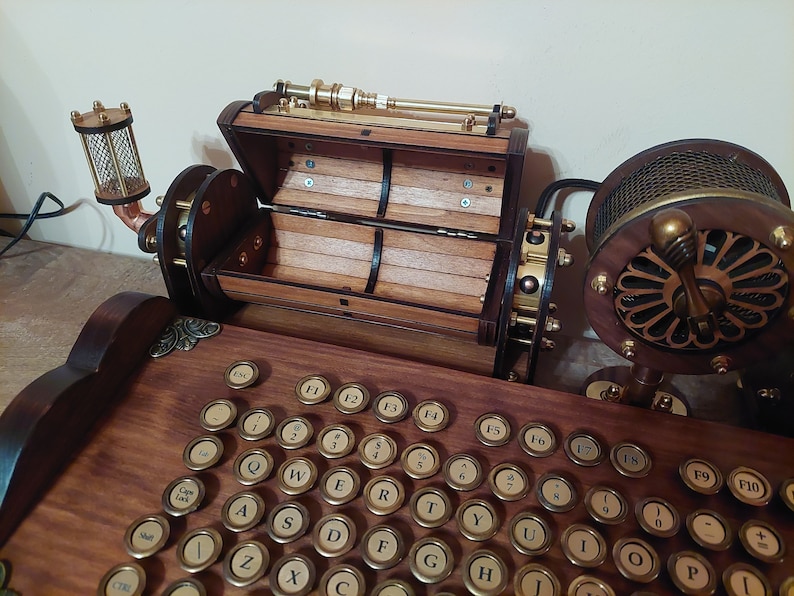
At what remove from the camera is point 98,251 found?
1.70 m

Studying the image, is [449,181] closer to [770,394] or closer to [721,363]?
[721,363]

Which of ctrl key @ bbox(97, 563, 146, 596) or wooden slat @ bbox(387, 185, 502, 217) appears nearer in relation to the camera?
ctrl key @ bbox(97, 563, 146, 596)

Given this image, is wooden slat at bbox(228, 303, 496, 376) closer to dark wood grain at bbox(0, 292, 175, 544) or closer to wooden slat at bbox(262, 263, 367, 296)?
wooden slat at bbox(262, 263, 367, 296)

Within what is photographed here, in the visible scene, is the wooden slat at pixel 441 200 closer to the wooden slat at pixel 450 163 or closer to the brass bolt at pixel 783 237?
the wooden slat at pixel 450 163

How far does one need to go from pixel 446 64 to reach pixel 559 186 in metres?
0.34

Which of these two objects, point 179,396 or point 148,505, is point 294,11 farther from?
point 148,505

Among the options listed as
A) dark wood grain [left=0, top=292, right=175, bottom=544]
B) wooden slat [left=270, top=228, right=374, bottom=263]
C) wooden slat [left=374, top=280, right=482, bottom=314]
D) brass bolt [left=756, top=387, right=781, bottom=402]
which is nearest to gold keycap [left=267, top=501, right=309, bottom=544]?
dark wood grain [left=0, top=292, right=175, bottom=544]

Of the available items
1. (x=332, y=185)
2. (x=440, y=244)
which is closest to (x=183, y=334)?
(x=332, y=185)

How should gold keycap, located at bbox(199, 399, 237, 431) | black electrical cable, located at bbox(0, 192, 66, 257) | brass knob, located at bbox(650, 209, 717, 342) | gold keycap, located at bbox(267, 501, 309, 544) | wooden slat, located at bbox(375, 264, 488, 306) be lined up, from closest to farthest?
brass knob, located at bbox(650, 209, 717, 342), gold keycap, located at bbox(267, 501, 309, 544), gold keycap, located at bbox(199, 399, 237, 431), wooden slat, located at bbox(375, 264, 488, 306), black electrical cable, located at bbox(0, 192, 66, 257)

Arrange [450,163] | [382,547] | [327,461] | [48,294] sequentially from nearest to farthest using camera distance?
[382,547] < [327,461] < [450,163] < [48,294]

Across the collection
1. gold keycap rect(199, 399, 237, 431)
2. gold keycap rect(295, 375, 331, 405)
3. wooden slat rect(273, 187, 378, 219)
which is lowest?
gold keycap rect(199, 399, 237, 431)

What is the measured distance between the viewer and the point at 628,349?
0.83 m

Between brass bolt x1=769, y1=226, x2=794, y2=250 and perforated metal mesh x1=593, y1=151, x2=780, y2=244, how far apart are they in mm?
138

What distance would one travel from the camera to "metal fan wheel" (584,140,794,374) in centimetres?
68
